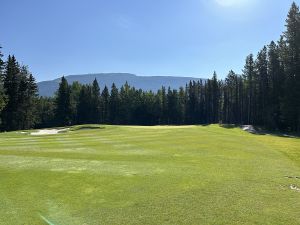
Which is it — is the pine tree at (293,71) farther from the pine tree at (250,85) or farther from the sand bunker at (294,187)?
the sand bunker at (294,187)

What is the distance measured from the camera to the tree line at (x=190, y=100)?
78562 mm

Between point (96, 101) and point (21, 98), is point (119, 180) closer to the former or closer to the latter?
point (21, 98)

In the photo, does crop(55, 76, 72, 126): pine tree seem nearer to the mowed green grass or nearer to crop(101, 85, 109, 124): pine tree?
crop(101, 85, 109, 124): pine tree

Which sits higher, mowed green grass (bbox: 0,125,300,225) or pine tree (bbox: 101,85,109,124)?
pine tree (bbox: 101,85,109,124)

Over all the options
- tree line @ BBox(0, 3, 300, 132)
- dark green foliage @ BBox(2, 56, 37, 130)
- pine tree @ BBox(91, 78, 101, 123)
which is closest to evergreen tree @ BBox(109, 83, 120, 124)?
tree line @ BBox(0, 3, 300, 132)

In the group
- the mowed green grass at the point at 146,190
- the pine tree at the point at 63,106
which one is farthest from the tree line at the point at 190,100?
the mowed green grass at the point at 146,190

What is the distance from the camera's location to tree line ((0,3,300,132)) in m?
78.6

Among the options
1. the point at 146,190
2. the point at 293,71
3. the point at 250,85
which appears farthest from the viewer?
the point at 250,85

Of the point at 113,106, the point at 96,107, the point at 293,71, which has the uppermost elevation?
the point at 293,71

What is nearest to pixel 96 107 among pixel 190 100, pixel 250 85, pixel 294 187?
pixel 190 100

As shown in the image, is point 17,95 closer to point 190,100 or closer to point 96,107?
point 96,107

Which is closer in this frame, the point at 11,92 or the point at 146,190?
the point at 146,190

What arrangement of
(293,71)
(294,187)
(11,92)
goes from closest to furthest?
1. (294,187)
2. (293,71)
3. (11,92)

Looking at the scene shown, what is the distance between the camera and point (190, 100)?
15700 centimetres
